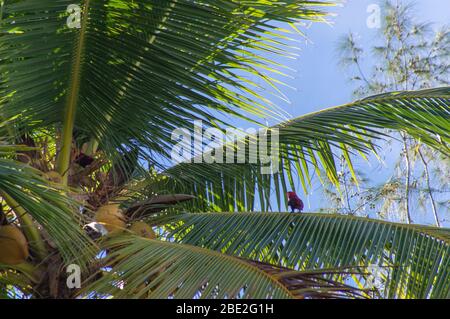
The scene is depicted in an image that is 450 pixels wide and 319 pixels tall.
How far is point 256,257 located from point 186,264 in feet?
1.81

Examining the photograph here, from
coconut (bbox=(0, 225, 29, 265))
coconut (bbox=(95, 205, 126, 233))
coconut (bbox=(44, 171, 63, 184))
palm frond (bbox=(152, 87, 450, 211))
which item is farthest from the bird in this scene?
coconut (bbox=(0, 225, 29, 265))

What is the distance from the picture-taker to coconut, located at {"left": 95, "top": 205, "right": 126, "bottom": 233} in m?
3.35

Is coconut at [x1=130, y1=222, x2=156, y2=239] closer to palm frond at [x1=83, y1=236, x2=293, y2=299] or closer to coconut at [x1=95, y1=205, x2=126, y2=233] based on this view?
coconut at [x1=95, y1=205, x2=126, y2=233]

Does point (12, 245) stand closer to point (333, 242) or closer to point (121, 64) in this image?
point (121, 64)

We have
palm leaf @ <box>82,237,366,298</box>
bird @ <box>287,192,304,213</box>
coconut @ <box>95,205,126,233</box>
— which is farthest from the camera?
bird @ <box>287,192,304,213</box>

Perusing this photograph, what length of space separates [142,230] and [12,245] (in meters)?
0.56

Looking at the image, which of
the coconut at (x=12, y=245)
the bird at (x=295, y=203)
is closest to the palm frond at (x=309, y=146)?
the bird at (x=295, y=203)

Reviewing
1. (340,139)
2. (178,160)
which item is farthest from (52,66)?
(340,139)

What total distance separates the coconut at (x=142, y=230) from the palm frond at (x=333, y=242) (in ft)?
0.64

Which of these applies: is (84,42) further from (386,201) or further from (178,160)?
(386,201)

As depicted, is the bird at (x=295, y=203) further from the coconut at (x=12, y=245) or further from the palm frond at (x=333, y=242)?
the coconut at (x=12, y=245)

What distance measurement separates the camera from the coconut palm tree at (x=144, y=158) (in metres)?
2.95

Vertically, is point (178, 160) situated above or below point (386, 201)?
above
